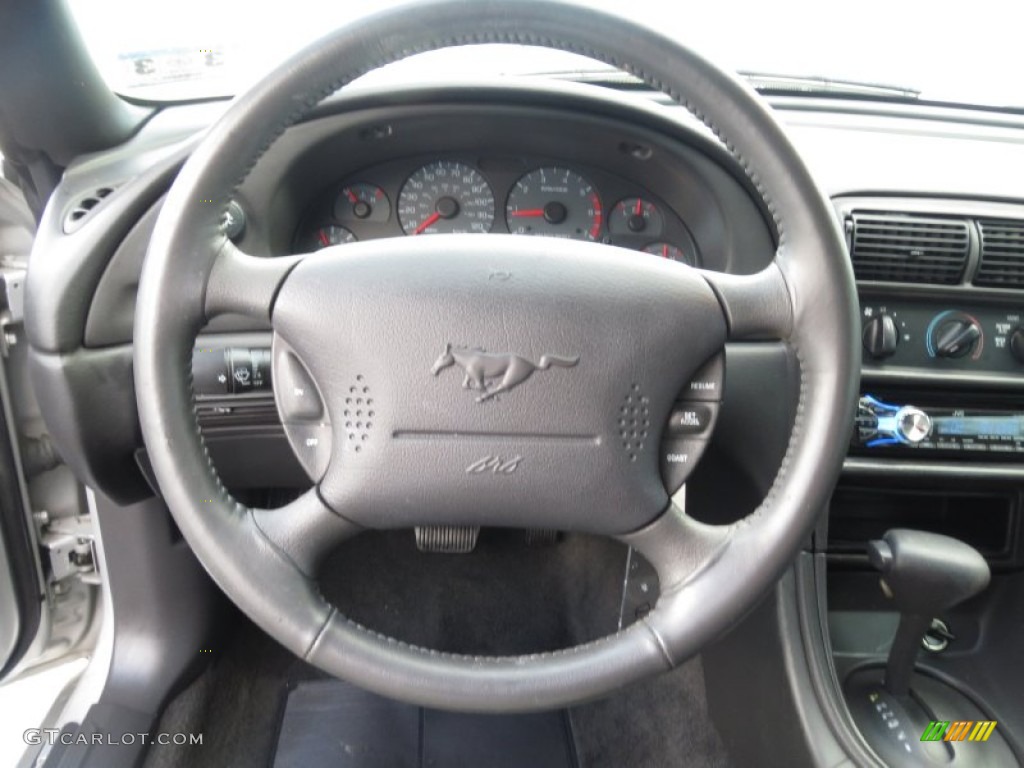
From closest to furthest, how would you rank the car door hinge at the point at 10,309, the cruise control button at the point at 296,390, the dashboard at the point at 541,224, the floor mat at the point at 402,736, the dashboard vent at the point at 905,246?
1. the cruise control button at the point at 296,390
2. the dashboard at the point at 541,224
3. the dashboard vent at the point at 905,246
4. the car door hinge at the point at 10,309
5. the floor mat at the point at 402,736

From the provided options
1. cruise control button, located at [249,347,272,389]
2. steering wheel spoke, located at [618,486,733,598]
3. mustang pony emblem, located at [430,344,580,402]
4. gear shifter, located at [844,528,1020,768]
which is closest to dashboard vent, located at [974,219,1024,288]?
gear shifter, located at [844,528,1020,768]

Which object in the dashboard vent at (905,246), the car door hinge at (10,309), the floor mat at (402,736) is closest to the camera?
the dashboard vent at (905,246)

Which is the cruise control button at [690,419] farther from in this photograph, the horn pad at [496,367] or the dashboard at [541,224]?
the dashboard at [541,224]

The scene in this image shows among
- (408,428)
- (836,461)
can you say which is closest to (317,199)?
(408,428)

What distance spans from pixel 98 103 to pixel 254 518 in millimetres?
694

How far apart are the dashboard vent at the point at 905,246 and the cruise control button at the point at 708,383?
0.43 meters

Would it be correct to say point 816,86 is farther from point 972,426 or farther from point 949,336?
point 972,426

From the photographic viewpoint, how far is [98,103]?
46.3 inches

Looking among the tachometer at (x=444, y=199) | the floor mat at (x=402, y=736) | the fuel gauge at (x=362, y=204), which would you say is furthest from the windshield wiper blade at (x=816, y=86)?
the floor mat at (x=402, y=736)

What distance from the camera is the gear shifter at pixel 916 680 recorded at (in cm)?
109

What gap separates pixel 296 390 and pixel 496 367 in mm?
226

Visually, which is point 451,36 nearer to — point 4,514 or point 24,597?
point 4,514

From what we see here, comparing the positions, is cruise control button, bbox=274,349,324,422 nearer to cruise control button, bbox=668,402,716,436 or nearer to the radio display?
cruise control button, bbox=668,402,716,436

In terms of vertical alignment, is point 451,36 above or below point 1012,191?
above
